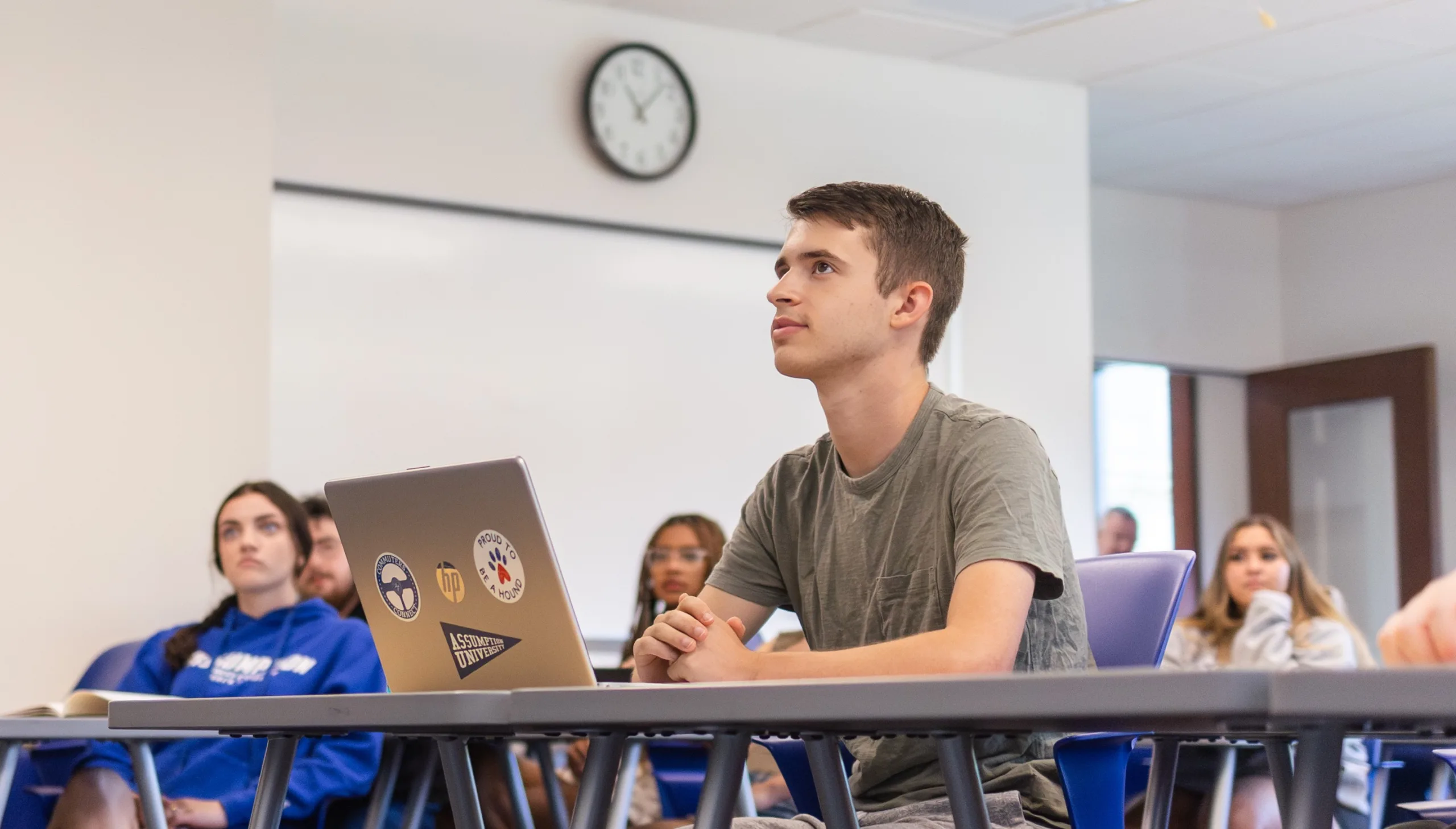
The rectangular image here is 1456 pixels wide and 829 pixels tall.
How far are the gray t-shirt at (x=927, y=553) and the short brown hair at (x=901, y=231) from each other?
0.14m

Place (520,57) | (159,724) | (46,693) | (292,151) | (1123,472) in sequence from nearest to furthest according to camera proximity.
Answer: (159,724) < (46,693) < (292,151) < (520,57) < (1123,472)

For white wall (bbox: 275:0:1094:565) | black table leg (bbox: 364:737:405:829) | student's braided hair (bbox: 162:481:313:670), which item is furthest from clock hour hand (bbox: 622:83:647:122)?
black table leg (bbox: 364:737:405:829)

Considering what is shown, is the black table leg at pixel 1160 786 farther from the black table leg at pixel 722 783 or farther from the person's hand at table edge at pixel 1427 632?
the person's hand at table edge at pixel 1427 632

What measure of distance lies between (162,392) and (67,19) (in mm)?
1004

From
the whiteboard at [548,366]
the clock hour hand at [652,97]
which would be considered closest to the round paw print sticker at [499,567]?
the whiteboard at [548,366]

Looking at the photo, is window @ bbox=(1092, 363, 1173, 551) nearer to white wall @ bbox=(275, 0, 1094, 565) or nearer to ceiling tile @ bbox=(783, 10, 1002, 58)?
white wall @ bbox=(275, 0, 1094, 565)

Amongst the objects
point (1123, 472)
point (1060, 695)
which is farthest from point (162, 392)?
point (1123, 472)

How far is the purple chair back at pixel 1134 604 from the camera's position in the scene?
1.93 metres

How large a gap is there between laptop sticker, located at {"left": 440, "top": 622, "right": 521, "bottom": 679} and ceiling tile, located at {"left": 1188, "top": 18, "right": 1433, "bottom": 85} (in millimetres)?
4573

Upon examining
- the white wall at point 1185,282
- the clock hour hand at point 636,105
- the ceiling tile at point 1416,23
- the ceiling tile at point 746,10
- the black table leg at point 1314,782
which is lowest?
the black table leg at point 1314,782

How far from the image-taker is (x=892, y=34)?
538 cm

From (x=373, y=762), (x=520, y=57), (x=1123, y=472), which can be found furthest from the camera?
(x=1123, y=472)

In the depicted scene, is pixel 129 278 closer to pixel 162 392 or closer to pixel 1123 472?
pixel 162 392

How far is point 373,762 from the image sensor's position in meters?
3.02
